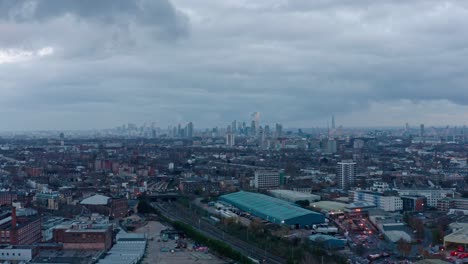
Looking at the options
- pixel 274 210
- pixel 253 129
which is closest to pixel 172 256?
pixel 274 210

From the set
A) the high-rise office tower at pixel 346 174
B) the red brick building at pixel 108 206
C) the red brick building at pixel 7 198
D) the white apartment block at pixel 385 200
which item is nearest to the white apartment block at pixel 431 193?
the white apartment block at pixel 385 200

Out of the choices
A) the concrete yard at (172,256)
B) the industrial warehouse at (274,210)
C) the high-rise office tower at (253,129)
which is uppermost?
the high-rise office tower at (253,129)

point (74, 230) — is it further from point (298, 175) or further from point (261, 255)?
point (298, 175)

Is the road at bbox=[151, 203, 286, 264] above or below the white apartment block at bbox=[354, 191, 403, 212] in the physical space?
below

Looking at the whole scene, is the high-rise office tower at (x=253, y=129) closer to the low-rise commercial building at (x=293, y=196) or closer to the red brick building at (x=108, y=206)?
the low-rise commercial building at (x=293, y=196)

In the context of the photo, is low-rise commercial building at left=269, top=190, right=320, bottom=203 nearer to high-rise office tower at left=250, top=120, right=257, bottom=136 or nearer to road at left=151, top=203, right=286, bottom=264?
road at left=151, top=203, right=286, bottom=264

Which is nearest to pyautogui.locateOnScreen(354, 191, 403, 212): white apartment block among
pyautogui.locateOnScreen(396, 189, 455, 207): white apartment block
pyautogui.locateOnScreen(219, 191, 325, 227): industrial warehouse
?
pyautogui.locateOnScreen(396, 189, 455, 207): white apartment block
